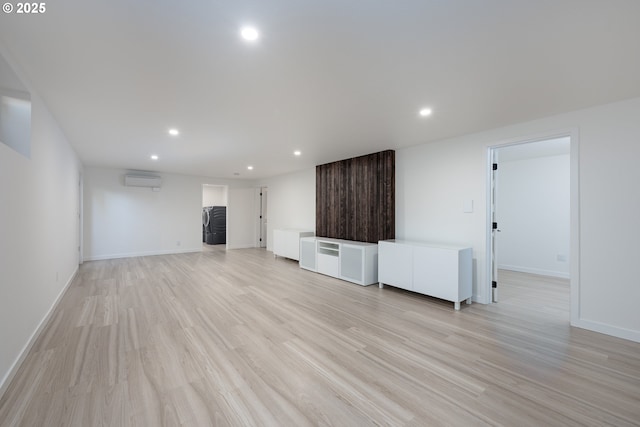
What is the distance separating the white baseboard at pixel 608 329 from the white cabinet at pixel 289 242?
468 cm

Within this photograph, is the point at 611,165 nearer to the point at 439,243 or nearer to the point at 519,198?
the point at 439,243

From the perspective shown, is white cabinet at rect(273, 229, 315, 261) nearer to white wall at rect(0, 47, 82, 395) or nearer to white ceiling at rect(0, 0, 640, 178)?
white ceiling at rect(0, 0, 640, 178)

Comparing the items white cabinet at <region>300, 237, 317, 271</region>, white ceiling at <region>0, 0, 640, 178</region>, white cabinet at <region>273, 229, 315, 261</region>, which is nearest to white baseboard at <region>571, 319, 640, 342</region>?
white ceiling at <region>0, 0, 640, 178</region>

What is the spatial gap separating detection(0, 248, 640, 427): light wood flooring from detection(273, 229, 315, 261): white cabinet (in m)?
2.63

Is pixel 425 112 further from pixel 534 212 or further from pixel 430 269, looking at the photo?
pixel 534 212

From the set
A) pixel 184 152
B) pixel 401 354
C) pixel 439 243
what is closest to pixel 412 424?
pixel 401 354

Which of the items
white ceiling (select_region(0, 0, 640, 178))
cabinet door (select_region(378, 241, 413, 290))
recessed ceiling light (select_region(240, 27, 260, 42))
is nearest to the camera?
white ceiling (select_region(0, 0, 640, 178))

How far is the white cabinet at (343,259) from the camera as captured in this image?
448 cm

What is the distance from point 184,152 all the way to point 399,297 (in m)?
4.39

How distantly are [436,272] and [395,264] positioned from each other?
636mm

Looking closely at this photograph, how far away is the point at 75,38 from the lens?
1717 millimetres

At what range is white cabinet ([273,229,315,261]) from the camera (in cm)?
639

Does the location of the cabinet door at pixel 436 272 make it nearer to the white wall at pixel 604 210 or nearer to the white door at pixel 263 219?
the white wall at pixel 604 210

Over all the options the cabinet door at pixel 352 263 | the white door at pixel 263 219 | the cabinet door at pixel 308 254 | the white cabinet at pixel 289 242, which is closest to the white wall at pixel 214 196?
the white door at pixel 263 219
